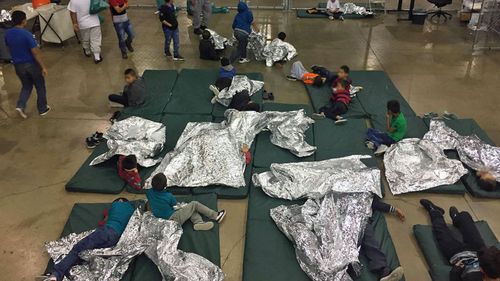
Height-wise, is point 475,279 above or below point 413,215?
above

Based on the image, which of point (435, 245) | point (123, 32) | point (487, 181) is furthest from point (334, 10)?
point (435, 245)

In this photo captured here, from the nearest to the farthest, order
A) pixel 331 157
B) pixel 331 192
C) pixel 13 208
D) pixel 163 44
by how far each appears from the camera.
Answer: pixel 331 192 < pixel 13 208 < pixel 331 157 < pixel 163 44

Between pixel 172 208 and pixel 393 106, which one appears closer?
pixel 172 208

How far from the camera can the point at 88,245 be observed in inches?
159

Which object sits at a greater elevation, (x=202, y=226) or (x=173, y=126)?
(x=173, y=126)

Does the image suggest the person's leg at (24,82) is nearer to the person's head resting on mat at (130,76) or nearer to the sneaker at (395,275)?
the person's head resting on mat at (130,76)

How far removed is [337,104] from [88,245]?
4.05m

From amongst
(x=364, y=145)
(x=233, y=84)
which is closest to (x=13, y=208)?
(x=233, y=84)

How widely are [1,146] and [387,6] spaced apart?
33.0 ft

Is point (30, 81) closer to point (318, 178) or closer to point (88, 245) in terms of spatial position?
point (88, 245)

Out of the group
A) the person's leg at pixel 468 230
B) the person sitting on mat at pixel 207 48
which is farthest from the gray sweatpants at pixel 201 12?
the person's leg at pixel 468 230

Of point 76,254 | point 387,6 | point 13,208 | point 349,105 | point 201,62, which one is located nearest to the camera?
point 76,254

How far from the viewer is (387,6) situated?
38.7ft

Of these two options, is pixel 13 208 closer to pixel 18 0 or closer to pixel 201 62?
pixel 201 62
